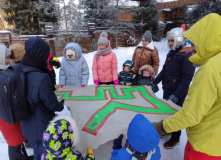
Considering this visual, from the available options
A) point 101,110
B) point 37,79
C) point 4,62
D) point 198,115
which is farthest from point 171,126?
point 4,62

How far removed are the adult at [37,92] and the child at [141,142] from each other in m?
0.82

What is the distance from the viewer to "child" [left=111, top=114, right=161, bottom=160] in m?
1.13

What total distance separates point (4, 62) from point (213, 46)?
7.07ft

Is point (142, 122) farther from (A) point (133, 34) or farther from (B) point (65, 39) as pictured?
(A) point (133, 34)

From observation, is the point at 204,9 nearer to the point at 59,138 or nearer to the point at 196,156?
the point at 196,156

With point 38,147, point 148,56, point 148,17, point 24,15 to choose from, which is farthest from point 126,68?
point 24,15

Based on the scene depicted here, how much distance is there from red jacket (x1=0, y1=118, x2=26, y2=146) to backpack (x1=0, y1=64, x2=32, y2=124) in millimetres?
453

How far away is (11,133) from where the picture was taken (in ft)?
5.96

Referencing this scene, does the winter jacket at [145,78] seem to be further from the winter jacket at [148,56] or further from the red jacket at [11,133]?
the red jacket at [11,133]

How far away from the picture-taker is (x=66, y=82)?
303cm

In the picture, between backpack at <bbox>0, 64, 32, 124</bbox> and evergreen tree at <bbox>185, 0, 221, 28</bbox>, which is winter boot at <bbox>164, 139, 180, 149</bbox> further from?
evergreen tree at <bbox>185, 0, 221, 28</bbox>

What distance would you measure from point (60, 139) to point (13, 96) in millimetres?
600

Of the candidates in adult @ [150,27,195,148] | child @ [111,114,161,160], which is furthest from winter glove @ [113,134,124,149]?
adult @ [150,27,195,148]

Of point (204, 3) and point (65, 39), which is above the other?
point (204, 3)
